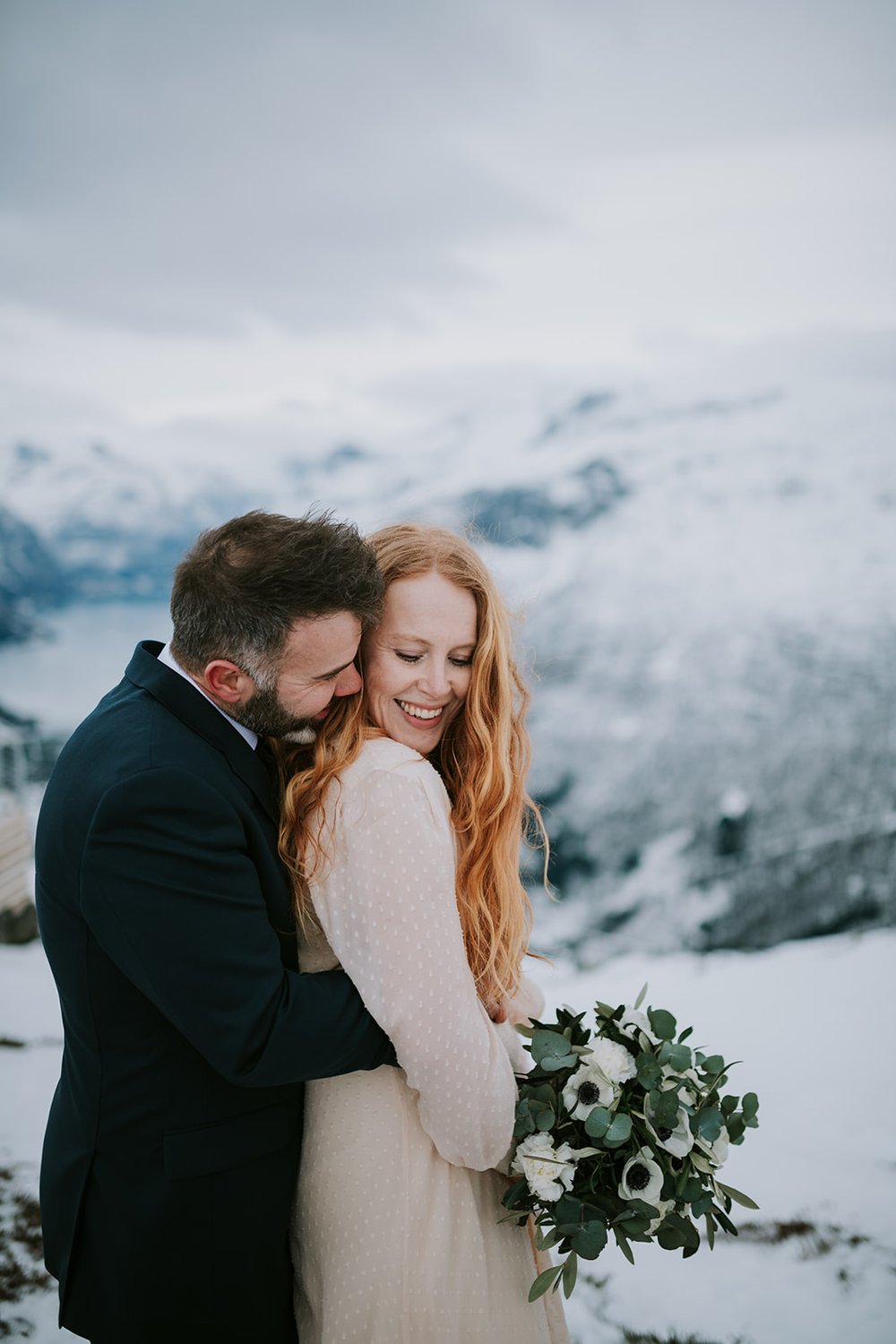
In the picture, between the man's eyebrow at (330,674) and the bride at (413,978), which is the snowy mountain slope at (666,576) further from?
the man's eyebrow at (330,674)

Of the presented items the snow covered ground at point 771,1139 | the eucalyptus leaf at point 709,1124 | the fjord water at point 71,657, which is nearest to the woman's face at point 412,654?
the eucalyptus leaf at point 709,1124

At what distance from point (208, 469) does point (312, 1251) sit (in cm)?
468

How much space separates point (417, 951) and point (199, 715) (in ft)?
1.46

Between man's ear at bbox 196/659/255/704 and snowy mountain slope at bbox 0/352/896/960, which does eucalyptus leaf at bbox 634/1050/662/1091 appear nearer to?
man's ear at bbox 196/659/255/704

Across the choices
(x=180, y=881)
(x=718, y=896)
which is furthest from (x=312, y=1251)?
(x=718, y=896)

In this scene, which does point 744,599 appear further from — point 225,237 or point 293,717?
point 293,717

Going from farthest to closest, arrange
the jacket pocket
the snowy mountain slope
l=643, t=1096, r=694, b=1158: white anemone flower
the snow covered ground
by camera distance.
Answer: the snowy mountain slope → the snow covered ground → l=643, t=1096, r=694, b=1158: white anemone flower → the jacket pocket

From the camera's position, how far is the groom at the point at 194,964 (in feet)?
3.42

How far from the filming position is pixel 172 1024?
1158mm

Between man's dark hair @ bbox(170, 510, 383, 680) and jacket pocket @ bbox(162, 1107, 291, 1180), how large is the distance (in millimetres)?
629

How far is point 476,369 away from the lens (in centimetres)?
548

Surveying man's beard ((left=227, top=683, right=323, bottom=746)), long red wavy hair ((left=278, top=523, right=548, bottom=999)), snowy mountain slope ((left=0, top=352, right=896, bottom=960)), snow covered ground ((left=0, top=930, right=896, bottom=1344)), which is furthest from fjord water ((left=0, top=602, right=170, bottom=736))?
man's beard ((left=227, top=683, right=323, bottom=746))

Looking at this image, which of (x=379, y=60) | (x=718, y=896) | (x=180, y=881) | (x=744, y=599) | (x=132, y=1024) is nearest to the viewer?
(x=180, y=881)

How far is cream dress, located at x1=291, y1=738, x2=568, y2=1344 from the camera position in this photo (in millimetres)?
1164
